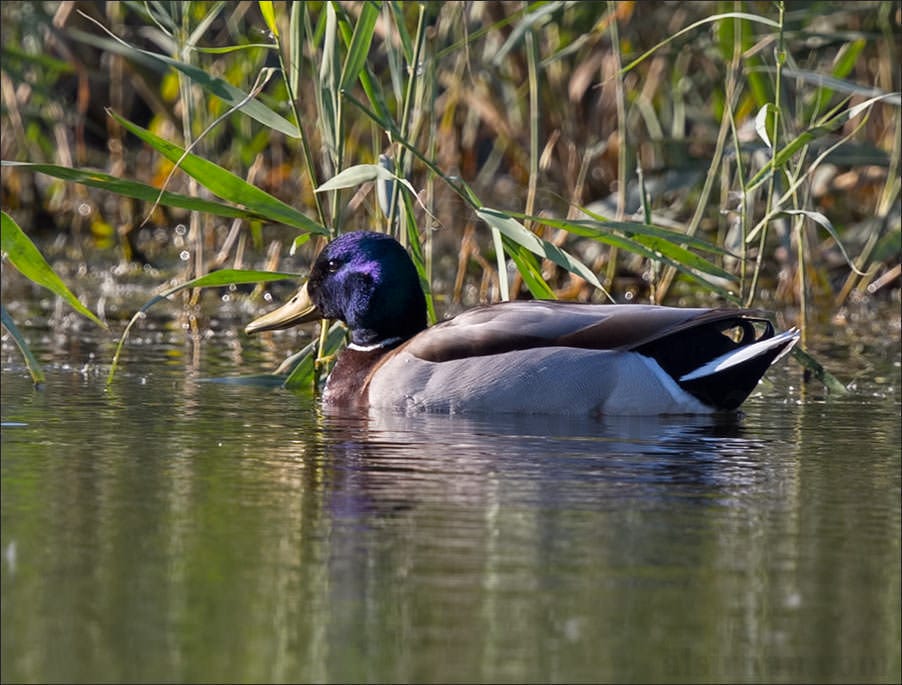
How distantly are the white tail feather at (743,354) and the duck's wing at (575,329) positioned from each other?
52mm

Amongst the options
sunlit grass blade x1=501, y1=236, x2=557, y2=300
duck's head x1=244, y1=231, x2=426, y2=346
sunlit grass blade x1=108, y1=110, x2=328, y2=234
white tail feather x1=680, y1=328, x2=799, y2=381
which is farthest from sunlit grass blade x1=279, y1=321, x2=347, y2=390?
white tail feather x1=680, y1=328, x2=799, y2=381

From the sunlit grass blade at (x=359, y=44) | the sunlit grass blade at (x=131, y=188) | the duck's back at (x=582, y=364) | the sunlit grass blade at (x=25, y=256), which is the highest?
the sunlit grass blade at (x=359, y=44)

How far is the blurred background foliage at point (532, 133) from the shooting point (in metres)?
8.81

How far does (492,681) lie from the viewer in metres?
3.47

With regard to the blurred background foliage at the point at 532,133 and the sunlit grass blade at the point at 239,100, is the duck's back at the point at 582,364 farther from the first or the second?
the sunlit grass blade at the point at 239,100

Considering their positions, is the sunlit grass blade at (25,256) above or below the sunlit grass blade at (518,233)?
below

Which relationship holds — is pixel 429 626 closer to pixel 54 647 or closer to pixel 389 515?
pixel 54 647

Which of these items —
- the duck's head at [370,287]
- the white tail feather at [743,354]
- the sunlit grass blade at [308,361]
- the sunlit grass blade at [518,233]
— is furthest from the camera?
the sunlit grass blade at [308,361]

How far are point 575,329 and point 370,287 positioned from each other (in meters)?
0.96

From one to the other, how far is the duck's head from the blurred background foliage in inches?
10.7

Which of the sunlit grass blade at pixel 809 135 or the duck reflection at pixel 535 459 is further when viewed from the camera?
the sunlit grass blade at pixel 809 135

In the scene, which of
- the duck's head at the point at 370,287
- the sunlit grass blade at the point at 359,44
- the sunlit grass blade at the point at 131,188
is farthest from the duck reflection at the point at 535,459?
the sunlit grass blade at the point at 359,44

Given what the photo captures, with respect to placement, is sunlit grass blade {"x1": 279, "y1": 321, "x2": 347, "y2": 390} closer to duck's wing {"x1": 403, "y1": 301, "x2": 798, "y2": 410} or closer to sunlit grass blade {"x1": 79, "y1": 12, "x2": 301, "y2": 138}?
duck's wing {"x1": 403, "y1": 301, "x2": 798, "y2": 410}

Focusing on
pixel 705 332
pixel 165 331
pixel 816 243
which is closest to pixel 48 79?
pixel 165 331
